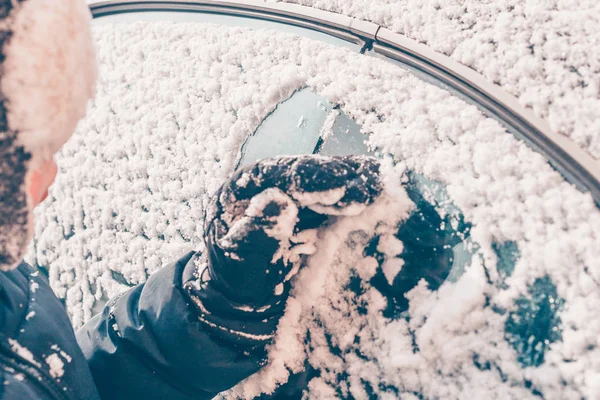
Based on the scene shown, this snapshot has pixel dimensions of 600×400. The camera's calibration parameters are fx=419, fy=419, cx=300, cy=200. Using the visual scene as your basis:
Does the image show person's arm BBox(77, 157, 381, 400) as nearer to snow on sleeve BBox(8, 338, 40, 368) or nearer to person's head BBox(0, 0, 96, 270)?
snow on sleeve BBox(8, 338, 40, 368)

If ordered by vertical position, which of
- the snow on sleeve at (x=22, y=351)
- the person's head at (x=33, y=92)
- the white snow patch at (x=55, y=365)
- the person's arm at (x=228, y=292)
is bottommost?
the white snow patch at (x=55, y=365)

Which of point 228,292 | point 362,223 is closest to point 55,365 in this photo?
point 228,292

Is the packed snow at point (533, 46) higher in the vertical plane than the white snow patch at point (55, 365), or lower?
higher

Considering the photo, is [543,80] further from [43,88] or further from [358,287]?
[43,88]

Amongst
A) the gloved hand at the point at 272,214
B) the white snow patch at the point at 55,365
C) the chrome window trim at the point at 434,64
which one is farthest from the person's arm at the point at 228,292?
the chrome window trim at the point at 434,64

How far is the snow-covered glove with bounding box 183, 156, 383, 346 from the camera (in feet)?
2.34

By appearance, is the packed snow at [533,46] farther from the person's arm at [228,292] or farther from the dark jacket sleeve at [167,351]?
the dark jacket sleeve at [167,351]

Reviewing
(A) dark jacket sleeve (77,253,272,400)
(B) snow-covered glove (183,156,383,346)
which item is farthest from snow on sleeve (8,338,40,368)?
(B) snow-covered glove (183,156,383,346)

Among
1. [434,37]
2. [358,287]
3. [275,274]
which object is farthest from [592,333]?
[434,37]

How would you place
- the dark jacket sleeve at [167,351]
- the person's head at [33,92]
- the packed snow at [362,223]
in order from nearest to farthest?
the person's head at [33,92], the packed snow at [362,223], the dark jacket sleeve at [167,351]

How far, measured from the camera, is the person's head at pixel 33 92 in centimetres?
44

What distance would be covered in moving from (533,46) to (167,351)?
940mm

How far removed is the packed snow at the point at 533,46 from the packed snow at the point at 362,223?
8cm

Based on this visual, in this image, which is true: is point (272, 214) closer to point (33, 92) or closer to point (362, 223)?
point (362, 223)
